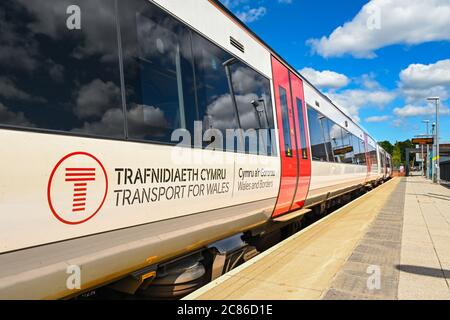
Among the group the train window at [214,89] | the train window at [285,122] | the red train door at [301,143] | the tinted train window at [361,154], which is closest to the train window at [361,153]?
the tinted train window at [361,154]

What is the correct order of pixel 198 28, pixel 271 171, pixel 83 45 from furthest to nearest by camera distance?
pixel 271 171 → pixel 198 28 → pixel 83 45

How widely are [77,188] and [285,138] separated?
13.9 ft

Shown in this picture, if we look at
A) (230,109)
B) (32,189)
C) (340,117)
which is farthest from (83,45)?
(340,117)

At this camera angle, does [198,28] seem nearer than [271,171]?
Yes

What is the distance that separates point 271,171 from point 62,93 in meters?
3.52

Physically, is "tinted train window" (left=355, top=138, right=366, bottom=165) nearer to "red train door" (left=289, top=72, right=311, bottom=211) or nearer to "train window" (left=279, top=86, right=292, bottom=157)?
"red train door" (left=289, top=72, right=311, bottom=211)

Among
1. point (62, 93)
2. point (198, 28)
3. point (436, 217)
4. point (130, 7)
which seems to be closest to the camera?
point (62, 93)

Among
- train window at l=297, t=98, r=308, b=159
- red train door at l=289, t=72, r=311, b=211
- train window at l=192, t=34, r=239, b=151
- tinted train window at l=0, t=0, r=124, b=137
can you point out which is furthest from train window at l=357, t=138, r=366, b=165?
tinted train window at l=0, t=0, r=124, b=137

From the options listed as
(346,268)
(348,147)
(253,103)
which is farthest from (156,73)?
(348,147)

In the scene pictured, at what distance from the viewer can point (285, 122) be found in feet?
20.1

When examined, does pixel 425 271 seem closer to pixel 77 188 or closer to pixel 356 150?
pixel 77 188

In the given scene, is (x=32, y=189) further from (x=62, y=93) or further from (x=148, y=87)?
(x=148, y=87)

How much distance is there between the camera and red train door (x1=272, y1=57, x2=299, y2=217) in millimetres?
5840

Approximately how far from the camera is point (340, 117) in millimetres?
11719
